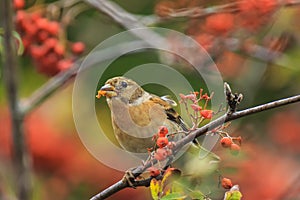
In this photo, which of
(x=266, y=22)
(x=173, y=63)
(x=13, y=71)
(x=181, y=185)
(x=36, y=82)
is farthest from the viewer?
(x=36, y=82)

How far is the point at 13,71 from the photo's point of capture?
10.5 feet

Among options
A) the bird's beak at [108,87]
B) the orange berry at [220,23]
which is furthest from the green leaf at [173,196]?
the orange berry at [220,23]

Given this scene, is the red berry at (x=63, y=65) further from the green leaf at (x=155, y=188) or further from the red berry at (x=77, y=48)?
the green leaf at (x=155, y=188)

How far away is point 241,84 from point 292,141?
64 centimetres

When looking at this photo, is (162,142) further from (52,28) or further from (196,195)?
(52,28)

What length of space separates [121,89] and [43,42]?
4.78 ft

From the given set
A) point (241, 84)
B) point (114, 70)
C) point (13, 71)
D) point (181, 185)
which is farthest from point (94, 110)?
point (181, 185)

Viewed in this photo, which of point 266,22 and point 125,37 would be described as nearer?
point 266,22

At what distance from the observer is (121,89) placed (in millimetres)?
2627

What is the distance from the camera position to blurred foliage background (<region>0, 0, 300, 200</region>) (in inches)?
173

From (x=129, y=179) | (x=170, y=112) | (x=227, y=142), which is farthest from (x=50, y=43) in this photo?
(x=227, y=142)

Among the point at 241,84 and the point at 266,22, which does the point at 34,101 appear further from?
the point at 241,84

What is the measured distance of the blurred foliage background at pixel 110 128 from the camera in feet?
14.4

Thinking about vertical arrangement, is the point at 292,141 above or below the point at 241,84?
A: below
